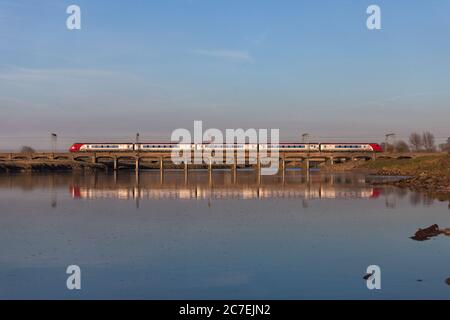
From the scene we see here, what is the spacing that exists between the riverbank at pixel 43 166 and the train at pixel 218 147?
4.42m

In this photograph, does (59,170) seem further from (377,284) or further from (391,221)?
(377,284)

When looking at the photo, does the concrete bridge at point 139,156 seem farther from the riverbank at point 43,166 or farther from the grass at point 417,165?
the grass at point 417,165

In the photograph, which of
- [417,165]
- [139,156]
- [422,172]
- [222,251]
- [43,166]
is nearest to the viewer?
[222,251]

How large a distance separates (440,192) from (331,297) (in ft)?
140

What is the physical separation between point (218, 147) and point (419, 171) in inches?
1681

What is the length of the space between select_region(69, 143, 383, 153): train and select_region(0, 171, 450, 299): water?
245 feet

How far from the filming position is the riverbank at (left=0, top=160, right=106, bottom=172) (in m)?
118

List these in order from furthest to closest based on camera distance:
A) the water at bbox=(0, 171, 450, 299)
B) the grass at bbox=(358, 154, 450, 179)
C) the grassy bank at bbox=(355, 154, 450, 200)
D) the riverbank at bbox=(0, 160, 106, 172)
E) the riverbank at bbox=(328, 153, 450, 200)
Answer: the riverbank at bbox=(0, 160, 106, 172), the grass at bbox=(358, 154, 450, 179), the riverbank at bbox=(328, 153, 450, 200), the grassy bank at bbox=(355, 154, 450, 200), the water at bbox=(0, 171, 450, 299)

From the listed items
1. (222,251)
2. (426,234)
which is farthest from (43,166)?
Result: (426,234)

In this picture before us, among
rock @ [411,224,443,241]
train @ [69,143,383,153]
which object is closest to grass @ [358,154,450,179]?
train @ [69,143,383,153]

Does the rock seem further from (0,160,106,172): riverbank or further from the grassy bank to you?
(0,160,106,172): riverbank

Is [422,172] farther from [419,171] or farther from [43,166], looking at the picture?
[43,166]

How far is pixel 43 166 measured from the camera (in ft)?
412
